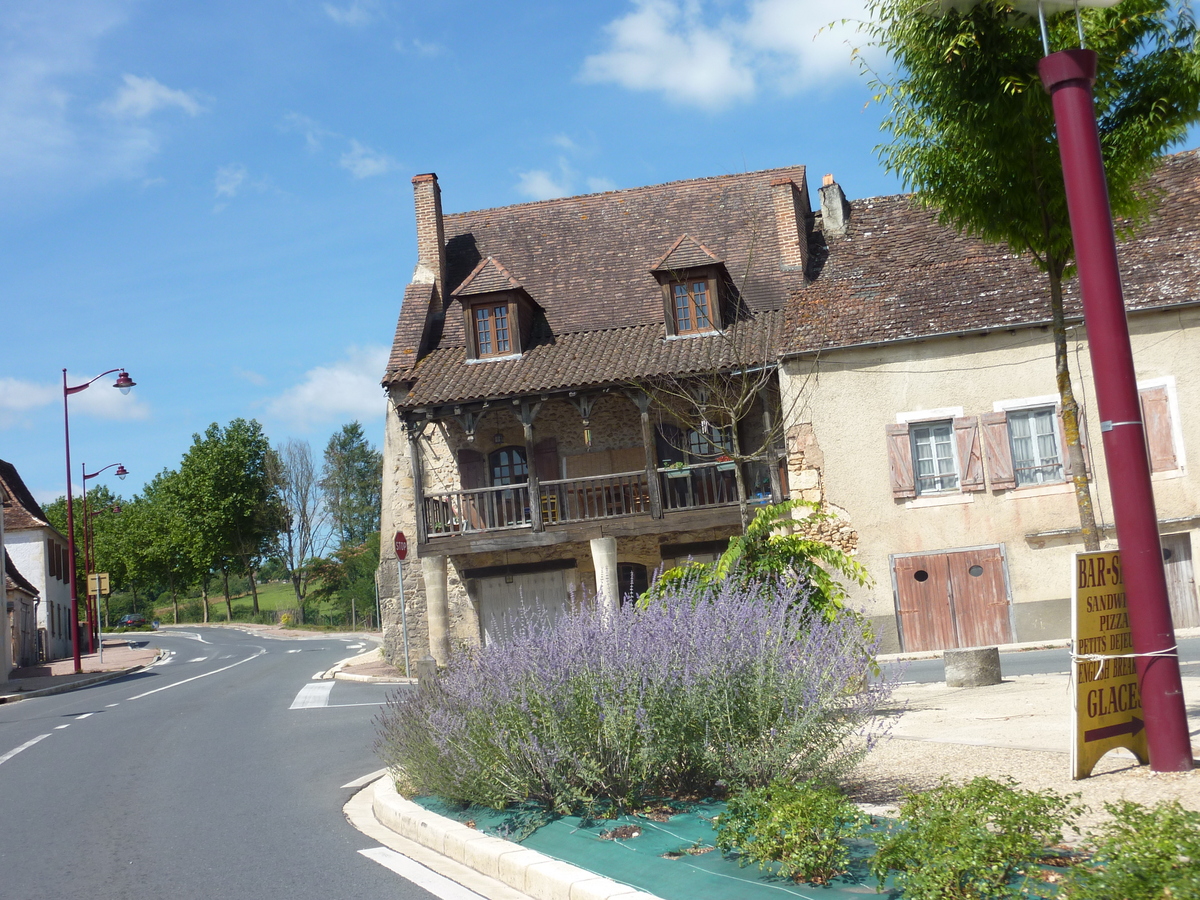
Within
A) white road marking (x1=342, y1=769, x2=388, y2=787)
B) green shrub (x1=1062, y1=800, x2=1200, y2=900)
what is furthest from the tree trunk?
white road marking (x1=342, y1=769, x2=388, y2=787)

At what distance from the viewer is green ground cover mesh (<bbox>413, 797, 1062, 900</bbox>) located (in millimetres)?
3899

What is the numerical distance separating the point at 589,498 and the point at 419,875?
14221 millimetres

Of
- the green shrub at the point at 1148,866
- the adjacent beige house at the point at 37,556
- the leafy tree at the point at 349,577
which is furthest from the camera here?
the leafy tree at the point at 349,577

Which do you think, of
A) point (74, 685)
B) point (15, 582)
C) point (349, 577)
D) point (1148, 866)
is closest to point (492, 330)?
point (74, 685)

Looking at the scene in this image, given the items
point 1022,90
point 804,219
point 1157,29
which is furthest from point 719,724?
point 804,219

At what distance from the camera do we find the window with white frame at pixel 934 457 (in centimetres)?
1700

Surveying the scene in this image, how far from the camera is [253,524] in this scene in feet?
205

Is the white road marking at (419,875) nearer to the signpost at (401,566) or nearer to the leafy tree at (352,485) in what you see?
the signpost at (401,566)

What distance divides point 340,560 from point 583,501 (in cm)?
4396

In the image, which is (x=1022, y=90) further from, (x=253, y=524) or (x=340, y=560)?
(x=253, y=524)

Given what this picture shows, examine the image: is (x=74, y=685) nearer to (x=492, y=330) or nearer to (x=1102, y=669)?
(x=492, y=330)

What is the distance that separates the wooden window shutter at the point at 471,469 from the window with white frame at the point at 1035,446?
959 cm

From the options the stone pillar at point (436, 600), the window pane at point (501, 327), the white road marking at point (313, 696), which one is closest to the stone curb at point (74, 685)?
the white road marking at point (313, 696)

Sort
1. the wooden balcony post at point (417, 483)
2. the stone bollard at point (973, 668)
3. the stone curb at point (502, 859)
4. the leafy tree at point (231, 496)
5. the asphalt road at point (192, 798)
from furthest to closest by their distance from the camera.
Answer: the leafy tree at point (231, 496) < the wooden balcony post at point (417, 483) < the stone bollard at point (973, 668) < the asphalt road at point (192, 798) < the stone curb at point (502, 859)
